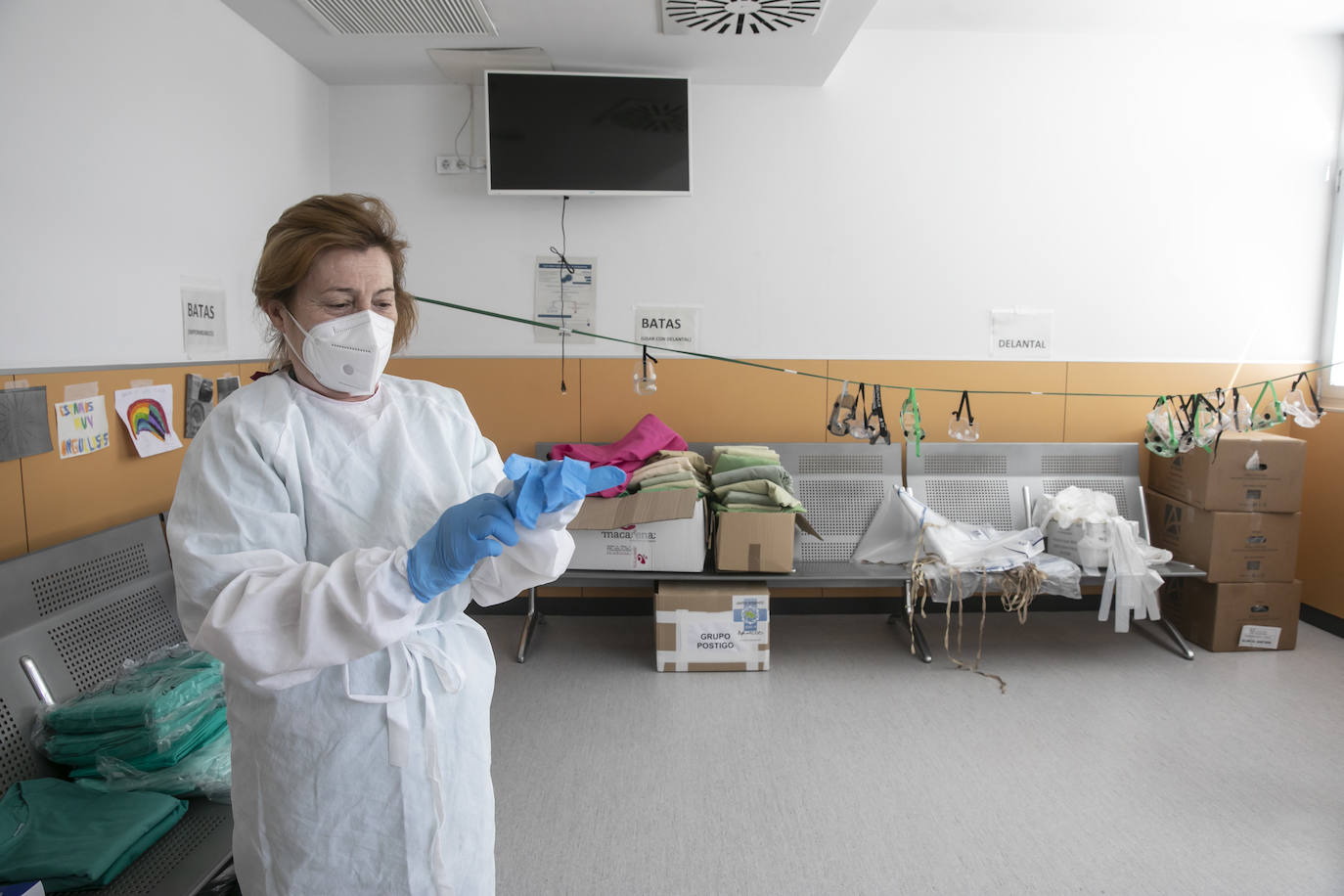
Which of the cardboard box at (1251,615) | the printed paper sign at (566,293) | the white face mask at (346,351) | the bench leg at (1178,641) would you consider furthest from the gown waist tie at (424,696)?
the cardboard box at (1251,615)

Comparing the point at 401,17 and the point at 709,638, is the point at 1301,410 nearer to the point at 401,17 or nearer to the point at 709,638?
the point at 709,638

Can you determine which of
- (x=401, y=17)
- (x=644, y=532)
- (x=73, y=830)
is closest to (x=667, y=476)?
(x=644, y=532)

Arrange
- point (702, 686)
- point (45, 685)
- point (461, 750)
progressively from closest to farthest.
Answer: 1. point (461, 750)
2. point (45, 685)
3. point (702, 686)

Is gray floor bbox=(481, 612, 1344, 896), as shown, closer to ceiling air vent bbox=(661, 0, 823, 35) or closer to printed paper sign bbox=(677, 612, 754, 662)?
printed paper sign bbox=(677, 612, 754, 662)

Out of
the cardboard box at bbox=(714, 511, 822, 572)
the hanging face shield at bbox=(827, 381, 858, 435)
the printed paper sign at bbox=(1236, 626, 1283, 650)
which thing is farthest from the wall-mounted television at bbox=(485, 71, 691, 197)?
the printed paper sign at bbox=(1236, 626, 1283, 650)

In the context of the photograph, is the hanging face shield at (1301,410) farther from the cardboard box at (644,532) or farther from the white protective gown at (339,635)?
the white protective gown at (339,635)

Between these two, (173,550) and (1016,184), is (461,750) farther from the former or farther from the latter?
(1016,184)

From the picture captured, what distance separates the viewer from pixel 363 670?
1.12 m

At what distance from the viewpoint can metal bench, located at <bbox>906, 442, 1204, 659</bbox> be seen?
3.82 metres

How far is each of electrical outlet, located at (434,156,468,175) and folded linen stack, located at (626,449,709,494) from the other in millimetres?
1696

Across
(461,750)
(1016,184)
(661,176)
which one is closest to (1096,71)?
(1016,184)

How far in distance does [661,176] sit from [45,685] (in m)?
2.90

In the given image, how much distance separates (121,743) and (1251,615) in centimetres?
417

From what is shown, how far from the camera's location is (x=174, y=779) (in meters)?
1.76
